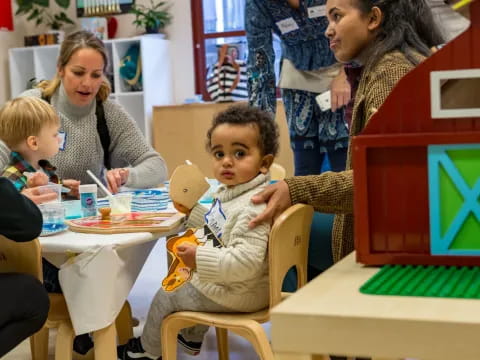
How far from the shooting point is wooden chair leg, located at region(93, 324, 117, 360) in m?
2.09

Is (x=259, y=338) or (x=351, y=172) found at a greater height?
(x=351, y=172)

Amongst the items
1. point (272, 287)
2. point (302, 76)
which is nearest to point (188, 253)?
point (272, 287)

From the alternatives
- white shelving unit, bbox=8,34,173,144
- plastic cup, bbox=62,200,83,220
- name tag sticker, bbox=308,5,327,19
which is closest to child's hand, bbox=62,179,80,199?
plastic cup, bbox=62,200,83,220

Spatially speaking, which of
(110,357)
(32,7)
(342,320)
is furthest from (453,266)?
(32,7)

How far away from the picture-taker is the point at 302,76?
3.29 metres

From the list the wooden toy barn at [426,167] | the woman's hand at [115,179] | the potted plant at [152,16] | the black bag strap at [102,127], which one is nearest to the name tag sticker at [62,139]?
the black bag strap at [102,127]

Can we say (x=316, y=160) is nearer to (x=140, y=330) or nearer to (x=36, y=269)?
(x=140, y=330)

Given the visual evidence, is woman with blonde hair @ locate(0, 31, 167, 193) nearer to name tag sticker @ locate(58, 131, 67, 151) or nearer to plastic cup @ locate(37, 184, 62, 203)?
name tag sticker @ locate(58, 131, 67, 151)

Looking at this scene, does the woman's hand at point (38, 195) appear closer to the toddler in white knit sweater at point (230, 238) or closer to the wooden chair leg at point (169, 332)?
the toddler in white knit sweater at point (230, 238)

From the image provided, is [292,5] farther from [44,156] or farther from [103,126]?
[44,156]

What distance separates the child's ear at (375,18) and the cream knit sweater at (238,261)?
0.54 m

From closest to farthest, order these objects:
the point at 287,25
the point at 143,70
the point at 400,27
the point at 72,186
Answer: the point at 400,27, the point at 72,186, the point at 287,25, the point at 143,70

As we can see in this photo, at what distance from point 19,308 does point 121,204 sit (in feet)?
1.99

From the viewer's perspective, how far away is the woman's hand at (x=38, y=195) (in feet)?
7.36
